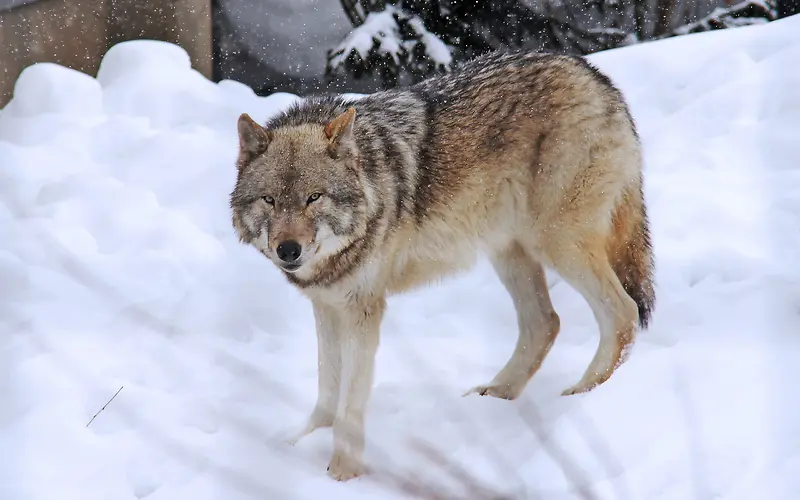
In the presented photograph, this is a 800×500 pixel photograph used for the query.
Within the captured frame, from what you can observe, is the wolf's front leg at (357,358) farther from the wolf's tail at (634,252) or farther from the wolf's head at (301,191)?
the wolf's tail at (634,252)

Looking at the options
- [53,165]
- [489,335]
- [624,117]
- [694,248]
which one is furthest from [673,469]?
[53,165]

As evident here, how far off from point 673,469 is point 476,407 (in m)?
1.28

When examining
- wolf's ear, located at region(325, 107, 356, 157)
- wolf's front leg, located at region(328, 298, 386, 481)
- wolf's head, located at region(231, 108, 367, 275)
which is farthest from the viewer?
wolf's front leg, located at region(328, 298, 386, 481)

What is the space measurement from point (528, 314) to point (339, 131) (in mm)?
1479

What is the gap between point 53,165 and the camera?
601 cm

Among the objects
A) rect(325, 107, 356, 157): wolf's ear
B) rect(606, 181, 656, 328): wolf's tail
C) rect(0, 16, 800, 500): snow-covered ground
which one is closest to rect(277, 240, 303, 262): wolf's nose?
rect(325, 107, 356, 157): wolf's ear

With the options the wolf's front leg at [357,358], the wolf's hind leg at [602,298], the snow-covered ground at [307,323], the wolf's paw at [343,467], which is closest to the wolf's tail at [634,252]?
the wolf's hind leg at [602,298]

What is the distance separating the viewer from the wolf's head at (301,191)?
3.30 meters

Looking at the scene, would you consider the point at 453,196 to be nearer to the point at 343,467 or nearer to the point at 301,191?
the point at 301,191

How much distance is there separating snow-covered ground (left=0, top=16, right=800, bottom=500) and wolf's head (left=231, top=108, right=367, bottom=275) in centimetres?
66

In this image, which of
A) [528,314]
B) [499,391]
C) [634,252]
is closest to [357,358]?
[499,391]

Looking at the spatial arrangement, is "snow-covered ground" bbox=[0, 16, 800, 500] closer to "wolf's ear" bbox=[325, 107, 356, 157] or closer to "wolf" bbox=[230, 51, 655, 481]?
"wolf" bbox=[230, 51, 655, 481]

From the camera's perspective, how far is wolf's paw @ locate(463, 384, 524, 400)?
13.8ft

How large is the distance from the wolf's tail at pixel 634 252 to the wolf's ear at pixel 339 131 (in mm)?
1405
